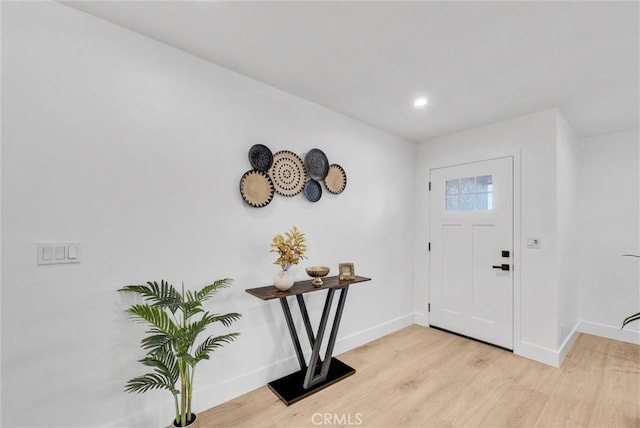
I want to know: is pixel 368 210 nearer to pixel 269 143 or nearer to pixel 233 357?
pixel 269 143

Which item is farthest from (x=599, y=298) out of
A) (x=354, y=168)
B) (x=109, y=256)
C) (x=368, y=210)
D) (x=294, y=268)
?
(x=109, y=256)

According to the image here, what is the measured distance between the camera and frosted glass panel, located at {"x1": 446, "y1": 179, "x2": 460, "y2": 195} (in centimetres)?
340

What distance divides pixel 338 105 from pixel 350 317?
7.07ft

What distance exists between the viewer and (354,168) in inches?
120

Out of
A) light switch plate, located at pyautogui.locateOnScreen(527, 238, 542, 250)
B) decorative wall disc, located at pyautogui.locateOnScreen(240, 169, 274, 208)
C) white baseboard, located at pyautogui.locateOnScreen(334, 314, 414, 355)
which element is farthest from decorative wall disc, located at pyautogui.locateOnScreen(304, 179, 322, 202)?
light switch plate, located at pyautogui.locateOnScreen(527, 238, 542, 250)

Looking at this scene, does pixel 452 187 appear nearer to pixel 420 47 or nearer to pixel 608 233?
pixel 608 233

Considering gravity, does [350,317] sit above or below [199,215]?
below

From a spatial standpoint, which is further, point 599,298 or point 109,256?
point 599,298

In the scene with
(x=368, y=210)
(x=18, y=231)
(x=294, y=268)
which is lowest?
(x=294, y=268)

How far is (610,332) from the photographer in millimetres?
3293

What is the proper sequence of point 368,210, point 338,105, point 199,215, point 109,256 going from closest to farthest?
point 109,256
point 199,215
point 338,105
point 368,210

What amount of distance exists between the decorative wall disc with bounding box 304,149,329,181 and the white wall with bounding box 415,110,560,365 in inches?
73.3

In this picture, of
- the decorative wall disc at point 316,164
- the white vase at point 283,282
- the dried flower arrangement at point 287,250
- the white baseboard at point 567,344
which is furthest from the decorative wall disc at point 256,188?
the white baseboard at point 567,344

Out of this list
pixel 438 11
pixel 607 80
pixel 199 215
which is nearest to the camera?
pixel 438 11
